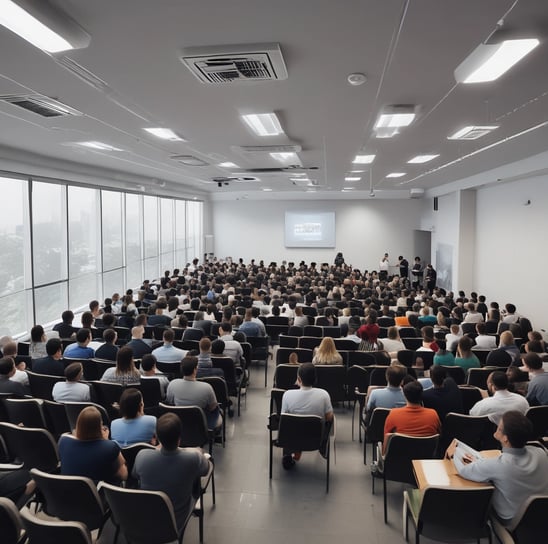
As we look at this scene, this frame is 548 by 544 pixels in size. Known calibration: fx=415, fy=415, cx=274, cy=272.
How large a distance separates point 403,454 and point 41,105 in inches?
231

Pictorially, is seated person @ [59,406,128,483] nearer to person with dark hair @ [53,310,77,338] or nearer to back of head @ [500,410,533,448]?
back of head @ [500,410,533,448]

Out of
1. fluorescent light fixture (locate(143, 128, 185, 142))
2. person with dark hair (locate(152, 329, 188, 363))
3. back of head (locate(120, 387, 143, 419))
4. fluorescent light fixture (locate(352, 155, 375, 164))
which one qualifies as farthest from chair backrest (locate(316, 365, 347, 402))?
fluorescent light fixture (locate(352, 155, 375, 164))

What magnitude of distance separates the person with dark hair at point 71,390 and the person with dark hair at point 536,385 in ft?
15.9

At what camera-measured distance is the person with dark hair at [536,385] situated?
450 cm

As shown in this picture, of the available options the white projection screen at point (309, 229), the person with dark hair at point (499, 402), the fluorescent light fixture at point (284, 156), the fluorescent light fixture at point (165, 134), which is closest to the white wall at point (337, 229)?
the white projection screen at point (309, 229)

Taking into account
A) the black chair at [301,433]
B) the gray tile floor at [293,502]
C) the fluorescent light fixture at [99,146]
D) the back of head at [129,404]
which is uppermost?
the fluorescent light fixture at [99,146]

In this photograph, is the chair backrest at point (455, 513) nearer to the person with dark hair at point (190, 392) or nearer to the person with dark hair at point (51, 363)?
the person with dark hair at point (190, 392)

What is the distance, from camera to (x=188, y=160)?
10.2 m

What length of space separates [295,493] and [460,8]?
440 cm

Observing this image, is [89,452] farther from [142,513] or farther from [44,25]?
[44,25]

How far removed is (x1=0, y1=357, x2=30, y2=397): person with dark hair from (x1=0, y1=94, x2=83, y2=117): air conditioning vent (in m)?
3.11

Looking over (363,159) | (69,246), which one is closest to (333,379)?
(363,159)

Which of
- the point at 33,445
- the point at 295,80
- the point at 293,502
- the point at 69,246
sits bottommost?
the point at 293,502

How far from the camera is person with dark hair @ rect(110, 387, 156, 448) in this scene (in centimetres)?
355
